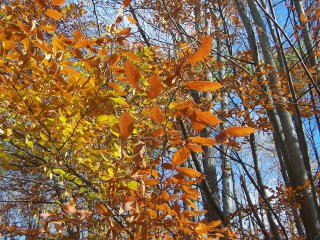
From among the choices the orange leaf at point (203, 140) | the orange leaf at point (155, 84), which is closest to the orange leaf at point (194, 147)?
the orange leaf at point (203, 140)

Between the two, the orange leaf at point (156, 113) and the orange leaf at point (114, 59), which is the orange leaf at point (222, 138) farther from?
the orange leaf at point (114, 59)

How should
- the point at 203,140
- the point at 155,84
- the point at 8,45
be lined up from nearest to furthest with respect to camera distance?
the point at 155,84
the point at 203,140
the point at 8,45

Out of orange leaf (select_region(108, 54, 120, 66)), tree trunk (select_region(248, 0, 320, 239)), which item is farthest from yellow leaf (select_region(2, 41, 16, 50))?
tree trunk (select_region(248, 0, 320, 239))

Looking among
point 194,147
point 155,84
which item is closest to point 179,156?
point 194,147

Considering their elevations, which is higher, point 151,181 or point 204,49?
point 204,49

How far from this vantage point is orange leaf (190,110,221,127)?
0.91 m

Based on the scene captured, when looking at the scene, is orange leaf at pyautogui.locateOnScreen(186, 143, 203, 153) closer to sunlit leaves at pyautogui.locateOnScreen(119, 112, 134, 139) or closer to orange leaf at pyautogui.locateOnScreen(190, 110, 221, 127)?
orange leaf at pyautogui.locateOnScreen(190, 110, 221, 127)

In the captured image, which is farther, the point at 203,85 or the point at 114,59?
the point at 114,59

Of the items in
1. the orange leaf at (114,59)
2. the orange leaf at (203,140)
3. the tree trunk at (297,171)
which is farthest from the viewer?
the tree trunk at (297,171)

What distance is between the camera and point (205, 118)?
939 millimetres

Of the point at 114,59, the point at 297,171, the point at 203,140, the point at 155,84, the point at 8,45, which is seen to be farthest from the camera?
the point at 297,171

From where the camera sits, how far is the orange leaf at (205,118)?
914 mm

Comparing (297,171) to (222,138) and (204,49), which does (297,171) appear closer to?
(222,138)

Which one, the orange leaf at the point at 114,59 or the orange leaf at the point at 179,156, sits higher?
the orange leaf at the point at 114,59
